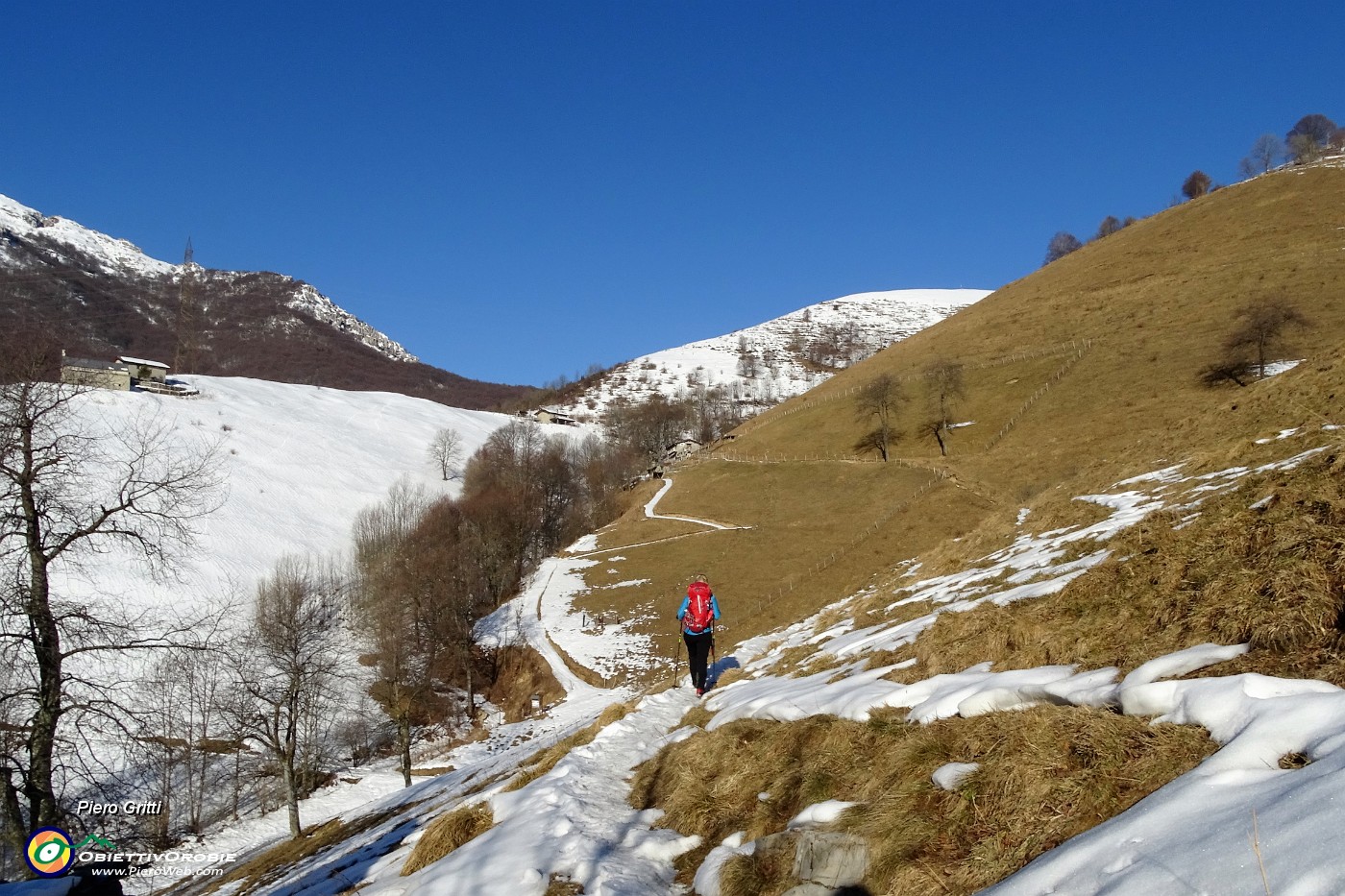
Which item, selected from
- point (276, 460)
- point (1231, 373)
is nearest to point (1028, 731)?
point (1231, 373)

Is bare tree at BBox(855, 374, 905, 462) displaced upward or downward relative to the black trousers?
upward

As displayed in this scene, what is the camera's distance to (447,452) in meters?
118

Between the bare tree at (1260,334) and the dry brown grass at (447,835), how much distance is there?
213 ft

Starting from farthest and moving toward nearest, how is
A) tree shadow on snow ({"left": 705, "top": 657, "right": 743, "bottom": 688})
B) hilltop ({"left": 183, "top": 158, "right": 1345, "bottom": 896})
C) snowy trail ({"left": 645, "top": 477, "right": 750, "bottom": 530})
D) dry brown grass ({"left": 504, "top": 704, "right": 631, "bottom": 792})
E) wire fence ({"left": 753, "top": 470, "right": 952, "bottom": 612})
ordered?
snowy trail ({"left": 645, "top": 477, "right": 750, "bottom": 530})
wire fence ({"left": 753, "top": 470, "right": 952, "bottom": 612})
tree shadow on snow ({"left": 705, "top": 657, "right": 743, "bottom": 688})
dry brown grass ({"left": 504, "top": 704, "right": 631, "bottom": 792})
hilltop ({"left": 183, "top": 158, "right": 1345, "bottom": 896})

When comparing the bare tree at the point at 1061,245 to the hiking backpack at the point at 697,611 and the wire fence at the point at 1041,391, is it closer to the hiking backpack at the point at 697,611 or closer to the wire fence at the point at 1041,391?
the wire fence at the point at 1041,391

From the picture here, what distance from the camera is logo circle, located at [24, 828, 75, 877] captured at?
853 centimetres

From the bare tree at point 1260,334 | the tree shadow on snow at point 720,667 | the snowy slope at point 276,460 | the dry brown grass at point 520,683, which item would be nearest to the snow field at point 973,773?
the tree shadow on snow at point 720,667

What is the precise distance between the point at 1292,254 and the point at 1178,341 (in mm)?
22958

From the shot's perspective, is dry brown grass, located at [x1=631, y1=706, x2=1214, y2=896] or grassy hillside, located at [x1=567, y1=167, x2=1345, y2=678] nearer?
dry brown grass, located at [x1=631, y1=706, x2=1214, y2=896]

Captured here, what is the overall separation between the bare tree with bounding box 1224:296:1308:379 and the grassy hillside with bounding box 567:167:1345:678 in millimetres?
2220

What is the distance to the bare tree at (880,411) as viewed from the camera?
236ft

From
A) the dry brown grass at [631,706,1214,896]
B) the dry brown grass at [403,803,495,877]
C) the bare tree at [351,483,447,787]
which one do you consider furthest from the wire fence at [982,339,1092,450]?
the dry brown grass at [403,803,495,877]

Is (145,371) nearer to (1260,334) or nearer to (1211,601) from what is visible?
(1211,601)

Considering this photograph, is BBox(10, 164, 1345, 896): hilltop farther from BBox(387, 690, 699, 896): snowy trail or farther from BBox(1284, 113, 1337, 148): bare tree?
BBox(1284, 113, 1337, 148): bare tree
